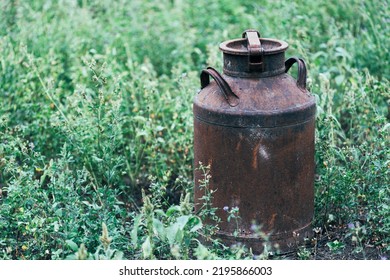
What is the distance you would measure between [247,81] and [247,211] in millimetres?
744

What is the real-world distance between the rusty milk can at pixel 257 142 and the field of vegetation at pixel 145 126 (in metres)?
0.18

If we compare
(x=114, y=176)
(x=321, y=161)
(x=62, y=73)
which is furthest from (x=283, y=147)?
(x=62, y=73)

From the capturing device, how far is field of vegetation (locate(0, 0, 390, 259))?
392cm

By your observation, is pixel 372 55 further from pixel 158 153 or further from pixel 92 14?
pixel 92 14

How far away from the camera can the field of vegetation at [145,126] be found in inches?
154

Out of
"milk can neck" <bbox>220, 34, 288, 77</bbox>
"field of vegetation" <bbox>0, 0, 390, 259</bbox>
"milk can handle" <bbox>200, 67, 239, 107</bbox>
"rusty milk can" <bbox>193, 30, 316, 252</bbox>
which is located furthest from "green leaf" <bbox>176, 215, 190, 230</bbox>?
"milk can neck" <bbox>220, 34, 288, 77</bbox>

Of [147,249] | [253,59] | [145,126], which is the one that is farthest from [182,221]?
[145,126]

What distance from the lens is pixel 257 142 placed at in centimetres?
377

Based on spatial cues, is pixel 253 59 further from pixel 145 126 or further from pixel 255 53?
pixel 145 126

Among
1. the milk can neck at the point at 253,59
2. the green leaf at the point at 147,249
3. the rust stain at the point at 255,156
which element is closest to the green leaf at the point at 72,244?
the green leaf at the point at 147,249

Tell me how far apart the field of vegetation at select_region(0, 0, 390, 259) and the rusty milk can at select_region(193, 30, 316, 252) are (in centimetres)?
18

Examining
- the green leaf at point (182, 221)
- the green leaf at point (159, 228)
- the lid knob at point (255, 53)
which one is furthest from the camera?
the lid knob at point (255, 53)

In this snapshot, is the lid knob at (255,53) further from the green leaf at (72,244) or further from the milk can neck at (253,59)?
the green leaf at (72,244)

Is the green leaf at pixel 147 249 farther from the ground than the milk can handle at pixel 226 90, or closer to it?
closer to it
